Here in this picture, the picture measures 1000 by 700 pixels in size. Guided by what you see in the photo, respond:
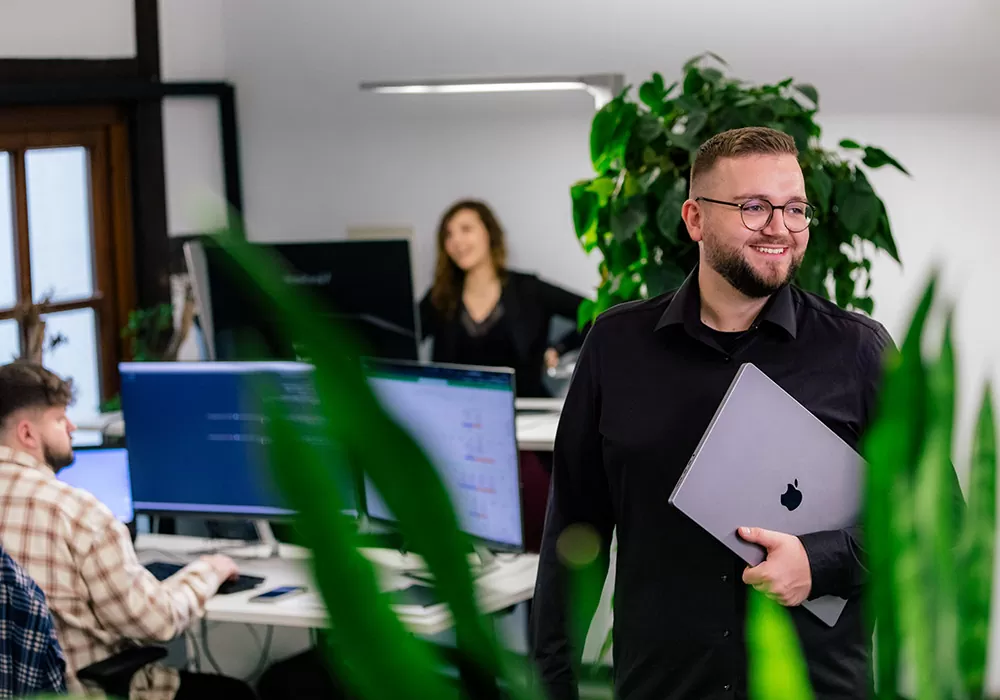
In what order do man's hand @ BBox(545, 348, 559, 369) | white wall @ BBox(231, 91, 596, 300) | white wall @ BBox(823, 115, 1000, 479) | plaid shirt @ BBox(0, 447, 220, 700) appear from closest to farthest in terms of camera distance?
plaid shirt @ BBox(0, 447, 220, 700), white wall @ BBox(823, 115, 1000, 479), man's hand @ BBox(545, 348, 559, 369), white wall @ BBox(231, 91, 596, 300)

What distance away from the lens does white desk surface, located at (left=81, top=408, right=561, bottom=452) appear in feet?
11.1

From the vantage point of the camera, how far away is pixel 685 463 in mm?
1921

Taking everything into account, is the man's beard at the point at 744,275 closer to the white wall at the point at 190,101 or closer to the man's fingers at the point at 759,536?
the man's fingers at the point at 759,536

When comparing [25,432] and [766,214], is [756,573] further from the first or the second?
[25,432]

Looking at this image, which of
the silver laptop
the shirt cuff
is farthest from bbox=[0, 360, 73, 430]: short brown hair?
the shirt cuff

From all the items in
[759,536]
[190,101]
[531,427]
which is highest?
[190,101]

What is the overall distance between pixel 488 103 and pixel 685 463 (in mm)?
3602

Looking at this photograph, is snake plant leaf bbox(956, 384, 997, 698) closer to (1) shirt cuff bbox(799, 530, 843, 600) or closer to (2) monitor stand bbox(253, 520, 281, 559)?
(1) shirt cuff bbox(799, 530, 843, 600)

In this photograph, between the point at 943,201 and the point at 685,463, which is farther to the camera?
the point at 943,201

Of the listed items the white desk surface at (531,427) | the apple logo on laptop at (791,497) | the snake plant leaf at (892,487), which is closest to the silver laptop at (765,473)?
the apple logo on laptop at (791,497)

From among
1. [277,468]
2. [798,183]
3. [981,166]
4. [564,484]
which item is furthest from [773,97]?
[277,468]

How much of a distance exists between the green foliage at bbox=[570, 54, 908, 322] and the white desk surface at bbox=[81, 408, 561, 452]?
468 mm

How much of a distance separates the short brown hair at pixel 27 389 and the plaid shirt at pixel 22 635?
0.52m

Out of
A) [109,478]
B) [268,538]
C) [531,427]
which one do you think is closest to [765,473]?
[531,427]
